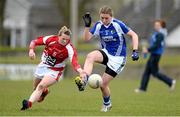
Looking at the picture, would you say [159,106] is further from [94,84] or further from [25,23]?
[25,23]

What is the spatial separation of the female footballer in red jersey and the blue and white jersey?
654 millimetres

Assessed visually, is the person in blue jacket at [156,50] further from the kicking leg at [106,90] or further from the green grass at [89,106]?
the kicking leg at [106,90]

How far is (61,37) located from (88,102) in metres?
3.67

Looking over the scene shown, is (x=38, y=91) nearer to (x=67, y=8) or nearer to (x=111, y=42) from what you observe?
(x=111, y=42)

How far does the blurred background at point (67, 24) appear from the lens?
37188 mm

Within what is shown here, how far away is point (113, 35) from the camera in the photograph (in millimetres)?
15164

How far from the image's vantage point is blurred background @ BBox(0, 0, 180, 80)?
37188 millimetres

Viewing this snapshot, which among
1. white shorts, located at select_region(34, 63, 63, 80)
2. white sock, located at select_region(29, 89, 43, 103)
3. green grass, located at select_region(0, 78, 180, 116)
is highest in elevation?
white shorts, located at select_region(34, 63, 63, 80)

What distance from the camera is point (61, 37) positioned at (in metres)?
15.1

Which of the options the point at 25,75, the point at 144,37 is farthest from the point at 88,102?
the point at 144,37

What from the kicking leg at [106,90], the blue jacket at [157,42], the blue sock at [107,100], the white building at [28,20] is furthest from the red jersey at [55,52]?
the white building at [28,20]

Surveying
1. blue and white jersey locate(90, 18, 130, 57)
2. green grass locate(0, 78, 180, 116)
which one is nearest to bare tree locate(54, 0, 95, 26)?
green grass locate(0, 78, 180, 116)

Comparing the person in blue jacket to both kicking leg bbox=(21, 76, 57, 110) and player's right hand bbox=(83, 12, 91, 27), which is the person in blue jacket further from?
player's right hand bbox=(83, 12, 91, 27)

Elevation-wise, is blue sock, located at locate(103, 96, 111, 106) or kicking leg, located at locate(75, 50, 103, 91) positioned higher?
kicking leg, located at locate(75, 50, 103, 91)
